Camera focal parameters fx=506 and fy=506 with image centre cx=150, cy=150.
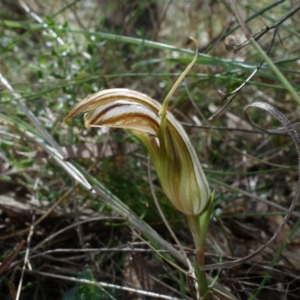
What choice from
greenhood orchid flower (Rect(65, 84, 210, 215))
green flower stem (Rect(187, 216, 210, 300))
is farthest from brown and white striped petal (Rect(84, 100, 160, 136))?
green flower stem (Rect(187, 216, 210, 300))

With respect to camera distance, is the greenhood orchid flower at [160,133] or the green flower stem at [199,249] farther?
the green flower stem at [199,249]

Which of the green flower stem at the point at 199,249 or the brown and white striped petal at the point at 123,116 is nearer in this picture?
the brown and white striped petal at the point at 123,116

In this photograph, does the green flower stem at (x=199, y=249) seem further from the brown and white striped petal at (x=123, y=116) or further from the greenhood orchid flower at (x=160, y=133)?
the brown and white striped petal at (x=123, y=116)

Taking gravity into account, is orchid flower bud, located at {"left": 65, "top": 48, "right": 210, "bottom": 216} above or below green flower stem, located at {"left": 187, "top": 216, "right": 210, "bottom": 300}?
above

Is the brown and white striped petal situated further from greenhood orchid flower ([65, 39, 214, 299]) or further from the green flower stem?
the green flower stem

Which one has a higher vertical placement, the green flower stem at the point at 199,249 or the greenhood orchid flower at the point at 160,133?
the greenhood orchid flower at the point at 160,133

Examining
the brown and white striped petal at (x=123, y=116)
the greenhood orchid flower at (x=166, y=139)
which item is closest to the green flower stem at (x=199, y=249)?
the greenhood orchid flower at (x=166, y=139)

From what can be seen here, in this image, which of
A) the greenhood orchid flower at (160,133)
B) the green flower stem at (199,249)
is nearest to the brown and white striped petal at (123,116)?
the greenhood orchid flower at (160,133)

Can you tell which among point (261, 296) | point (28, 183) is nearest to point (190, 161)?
point (261, 296)

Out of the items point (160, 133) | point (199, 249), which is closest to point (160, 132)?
point (160, 133)
